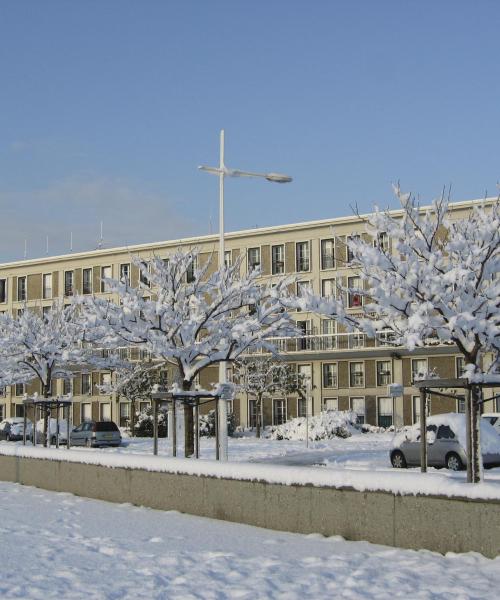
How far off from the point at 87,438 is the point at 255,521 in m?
32.9

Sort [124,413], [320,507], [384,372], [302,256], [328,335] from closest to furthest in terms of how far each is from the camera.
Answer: [320,507]
[384,372]
[328,335]
[302,256]
[124,413]

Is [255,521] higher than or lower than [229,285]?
lower

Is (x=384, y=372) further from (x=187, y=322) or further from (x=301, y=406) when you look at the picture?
(x=187, y=322)

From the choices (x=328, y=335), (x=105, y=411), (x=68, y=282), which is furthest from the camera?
(x=68, y=282)

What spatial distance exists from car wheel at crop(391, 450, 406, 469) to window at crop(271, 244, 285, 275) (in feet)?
130

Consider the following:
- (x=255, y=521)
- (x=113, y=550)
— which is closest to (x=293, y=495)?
(x=255, y=521)

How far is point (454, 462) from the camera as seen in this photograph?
26.7 metres

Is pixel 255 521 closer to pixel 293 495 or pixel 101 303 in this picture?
pixel 293 495

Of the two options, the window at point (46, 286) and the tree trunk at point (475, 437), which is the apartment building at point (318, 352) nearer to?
the window at point (46, 286)

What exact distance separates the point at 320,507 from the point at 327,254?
53.2 meters

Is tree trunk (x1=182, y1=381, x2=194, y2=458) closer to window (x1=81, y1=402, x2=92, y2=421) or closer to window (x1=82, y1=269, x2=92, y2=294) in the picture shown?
window (x1=81, y1=402, x2=92, y2=421)

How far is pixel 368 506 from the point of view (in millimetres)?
12969

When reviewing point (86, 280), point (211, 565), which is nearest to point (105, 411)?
point (86, 280)

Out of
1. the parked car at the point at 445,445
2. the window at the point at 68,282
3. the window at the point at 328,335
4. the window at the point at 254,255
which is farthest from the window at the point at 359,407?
the parked car at the point at 445,445
